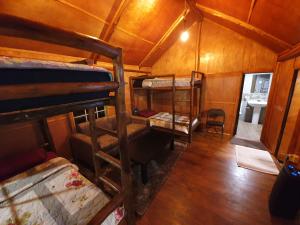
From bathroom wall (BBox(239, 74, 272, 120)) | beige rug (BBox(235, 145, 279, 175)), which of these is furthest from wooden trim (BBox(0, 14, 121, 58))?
bathroom wall (BBox(239, 74, 272, 120))

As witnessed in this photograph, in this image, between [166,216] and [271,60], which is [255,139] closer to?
[271,60]

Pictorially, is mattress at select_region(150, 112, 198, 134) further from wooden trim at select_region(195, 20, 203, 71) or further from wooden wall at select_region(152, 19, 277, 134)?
wooden trim at select_region(195, 20, 203, 71)

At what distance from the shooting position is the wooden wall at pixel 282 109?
2.14m

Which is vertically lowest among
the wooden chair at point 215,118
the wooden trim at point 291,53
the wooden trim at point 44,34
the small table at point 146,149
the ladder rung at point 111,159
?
the small table at point 146,149

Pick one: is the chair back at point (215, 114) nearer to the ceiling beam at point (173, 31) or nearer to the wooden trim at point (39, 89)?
the ceiling beam at point (173, 31)

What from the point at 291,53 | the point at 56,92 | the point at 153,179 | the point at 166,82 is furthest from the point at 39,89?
the point at 291,53

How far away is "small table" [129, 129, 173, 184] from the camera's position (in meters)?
1.89

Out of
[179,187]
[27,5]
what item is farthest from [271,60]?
[27,5]

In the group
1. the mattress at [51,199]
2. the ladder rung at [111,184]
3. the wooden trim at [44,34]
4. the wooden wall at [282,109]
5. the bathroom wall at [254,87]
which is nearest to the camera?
the wooden trim at [44,34]

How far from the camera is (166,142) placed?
8.02 ft

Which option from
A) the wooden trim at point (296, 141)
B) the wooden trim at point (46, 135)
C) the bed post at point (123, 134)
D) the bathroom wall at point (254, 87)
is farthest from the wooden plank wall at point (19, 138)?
the bathroom wall at point (254, 87)

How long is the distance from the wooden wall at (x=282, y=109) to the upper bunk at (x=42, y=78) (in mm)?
3001

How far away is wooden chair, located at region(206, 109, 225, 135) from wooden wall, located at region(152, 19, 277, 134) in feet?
0.45

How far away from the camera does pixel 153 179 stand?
79.6 inches
